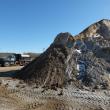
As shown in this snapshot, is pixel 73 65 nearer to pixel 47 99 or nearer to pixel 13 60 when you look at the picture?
pixel 47 99

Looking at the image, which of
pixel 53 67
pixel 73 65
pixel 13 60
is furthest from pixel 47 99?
pixel 13 60

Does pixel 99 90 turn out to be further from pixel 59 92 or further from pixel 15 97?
pixel 15 97

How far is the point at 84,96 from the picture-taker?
57.1ft

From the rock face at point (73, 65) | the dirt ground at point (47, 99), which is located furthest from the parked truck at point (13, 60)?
the dirt ground at point (47, 99)

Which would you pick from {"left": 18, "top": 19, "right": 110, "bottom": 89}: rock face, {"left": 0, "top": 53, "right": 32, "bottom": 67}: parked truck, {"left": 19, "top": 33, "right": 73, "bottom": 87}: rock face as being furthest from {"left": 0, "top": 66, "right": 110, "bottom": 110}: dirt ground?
{"left": 0, "top": 53, "right": 32, "bottom": 67}: parked truck

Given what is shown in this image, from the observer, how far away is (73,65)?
73.6ft

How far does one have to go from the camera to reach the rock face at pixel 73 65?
20.7m

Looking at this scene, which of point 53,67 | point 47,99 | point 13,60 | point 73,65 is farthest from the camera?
point 13,60

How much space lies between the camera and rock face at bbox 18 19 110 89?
20672 mm

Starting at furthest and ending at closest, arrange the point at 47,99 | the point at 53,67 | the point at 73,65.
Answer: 1. the point at 73,65
2. the point at 53,67
3. the point at 47,99

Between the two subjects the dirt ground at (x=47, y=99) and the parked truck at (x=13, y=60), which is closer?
the dirt ground at (x=47, y=99)

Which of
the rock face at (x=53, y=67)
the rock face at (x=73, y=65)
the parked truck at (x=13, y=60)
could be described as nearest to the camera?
the rock face at (x=73, y=65)

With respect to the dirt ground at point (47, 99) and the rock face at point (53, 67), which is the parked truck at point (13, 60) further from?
the dirt ground at point (47, 99)

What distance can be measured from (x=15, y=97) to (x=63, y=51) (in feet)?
28.6
